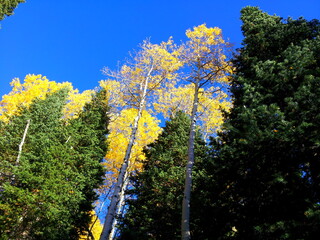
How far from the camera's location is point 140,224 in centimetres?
873

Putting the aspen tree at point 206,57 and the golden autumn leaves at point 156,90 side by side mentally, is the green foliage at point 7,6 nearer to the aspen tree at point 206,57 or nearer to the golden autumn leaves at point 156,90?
the golden autumn leaves at point 156,90

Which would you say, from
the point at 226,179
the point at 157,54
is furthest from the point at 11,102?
the point at 226,179

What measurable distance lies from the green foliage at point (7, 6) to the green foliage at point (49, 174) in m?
5.64

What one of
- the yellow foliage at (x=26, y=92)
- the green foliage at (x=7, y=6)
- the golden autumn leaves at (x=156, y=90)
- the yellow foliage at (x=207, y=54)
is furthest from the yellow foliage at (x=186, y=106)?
the green foliage at (x=7, y=6)

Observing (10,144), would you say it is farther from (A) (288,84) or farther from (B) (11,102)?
(A) (288,84)

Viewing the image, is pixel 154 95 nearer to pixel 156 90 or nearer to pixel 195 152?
pixel 156 90

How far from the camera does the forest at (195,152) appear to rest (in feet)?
14.8

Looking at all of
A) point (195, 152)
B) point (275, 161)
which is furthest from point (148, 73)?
point (275, 161)

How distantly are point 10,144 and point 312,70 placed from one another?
→ 42.8ft

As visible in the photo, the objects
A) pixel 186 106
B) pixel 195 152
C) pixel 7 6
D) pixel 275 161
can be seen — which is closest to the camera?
pixel 275 161

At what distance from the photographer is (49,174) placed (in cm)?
864

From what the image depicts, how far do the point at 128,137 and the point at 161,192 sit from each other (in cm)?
744

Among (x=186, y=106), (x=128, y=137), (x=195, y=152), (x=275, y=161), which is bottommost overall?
(x=275, y=161)

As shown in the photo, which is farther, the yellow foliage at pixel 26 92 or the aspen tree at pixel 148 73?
the yellow foliage at pixel 26 92
